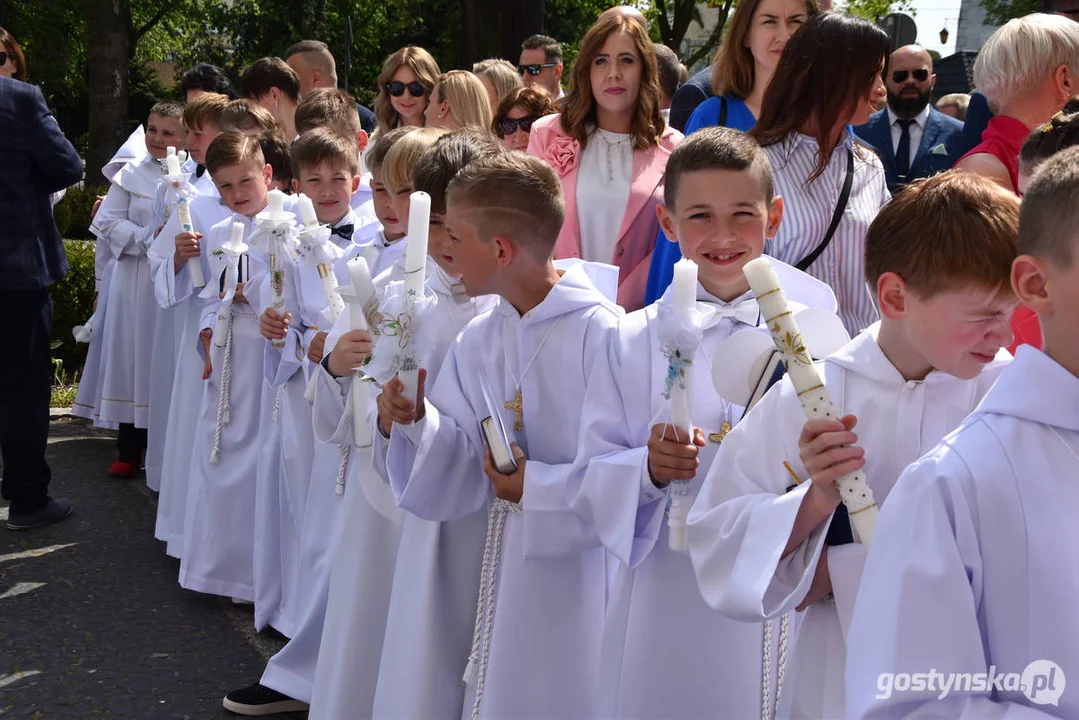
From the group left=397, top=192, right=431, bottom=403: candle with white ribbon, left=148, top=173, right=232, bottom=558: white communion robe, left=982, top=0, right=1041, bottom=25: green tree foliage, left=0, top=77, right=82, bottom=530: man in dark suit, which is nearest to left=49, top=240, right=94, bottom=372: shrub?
left=0, top=77, right=82, bottom=530: man in dark suit

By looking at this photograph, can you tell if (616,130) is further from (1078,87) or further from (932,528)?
(932,528)

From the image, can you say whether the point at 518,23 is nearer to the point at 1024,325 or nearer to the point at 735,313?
the point at 735,313

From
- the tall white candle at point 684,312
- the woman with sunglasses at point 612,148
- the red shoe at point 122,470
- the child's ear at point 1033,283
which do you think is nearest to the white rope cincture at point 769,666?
the tall white candle at point 684,312

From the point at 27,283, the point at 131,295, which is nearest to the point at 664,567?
the point at 27,283

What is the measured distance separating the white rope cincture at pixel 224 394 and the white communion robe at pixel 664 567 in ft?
9.75

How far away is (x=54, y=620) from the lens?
544 cm

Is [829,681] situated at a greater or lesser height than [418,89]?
lesser

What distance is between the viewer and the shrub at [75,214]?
19.5 metres

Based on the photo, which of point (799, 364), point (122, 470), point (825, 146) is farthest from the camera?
point (122, 470)

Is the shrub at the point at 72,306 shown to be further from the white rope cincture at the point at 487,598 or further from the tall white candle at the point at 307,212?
the white rope cincture at the point at 487,598

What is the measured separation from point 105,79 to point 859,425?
18.2 meters

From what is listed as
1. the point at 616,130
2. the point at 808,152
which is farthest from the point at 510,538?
the point at 616,130

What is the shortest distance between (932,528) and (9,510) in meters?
6.23

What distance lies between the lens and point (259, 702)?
177 inches
